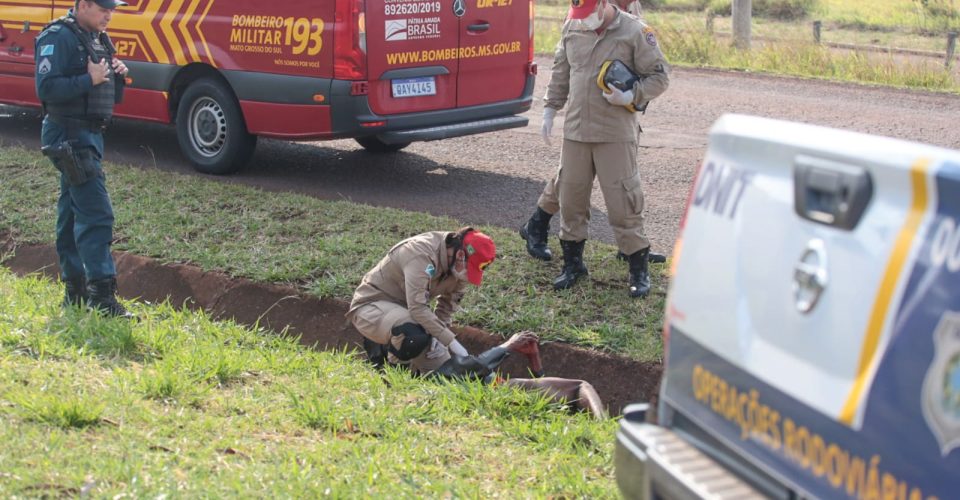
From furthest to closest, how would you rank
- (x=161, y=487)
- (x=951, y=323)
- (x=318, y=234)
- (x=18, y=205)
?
(x=18, y=205) < (x=318, y=234) < (x=161, y=487) < (x=951, y=323)

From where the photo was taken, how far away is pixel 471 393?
518 cm

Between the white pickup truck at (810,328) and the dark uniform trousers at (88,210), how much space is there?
3804 mm

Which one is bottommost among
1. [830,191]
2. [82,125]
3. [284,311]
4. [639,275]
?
[284,311]

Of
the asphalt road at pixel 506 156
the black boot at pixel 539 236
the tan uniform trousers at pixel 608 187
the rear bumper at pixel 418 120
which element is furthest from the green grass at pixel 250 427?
the rear bumper at pixel 418 120

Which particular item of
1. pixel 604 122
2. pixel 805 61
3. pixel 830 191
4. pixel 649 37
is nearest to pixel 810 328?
pixel 830 191

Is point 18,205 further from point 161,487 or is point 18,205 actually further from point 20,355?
point 161,487

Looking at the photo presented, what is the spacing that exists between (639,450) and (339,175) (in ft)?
22.0

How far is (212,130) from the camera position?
933 cm

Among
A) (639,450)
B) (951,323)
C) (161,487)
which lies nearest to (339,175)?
(161,487)

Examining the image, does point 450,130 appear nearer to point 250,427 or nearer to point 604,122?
point 604,122

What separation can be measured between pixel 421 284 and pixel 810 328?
334 centimetres

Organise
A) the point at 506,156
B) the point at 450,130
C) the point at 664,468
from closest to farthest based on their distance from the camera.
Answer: the point at 664,468, the point at 450,130, the point at 506,156

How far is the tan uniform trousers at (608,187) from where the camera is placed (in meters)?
6.37

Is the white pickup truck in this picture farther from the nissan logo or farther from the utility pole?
the utility pole
